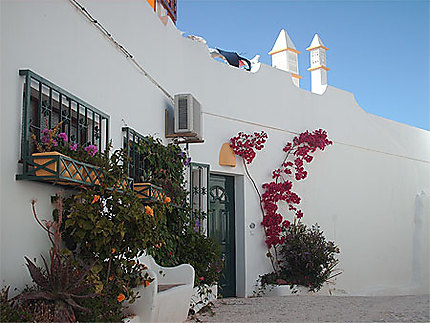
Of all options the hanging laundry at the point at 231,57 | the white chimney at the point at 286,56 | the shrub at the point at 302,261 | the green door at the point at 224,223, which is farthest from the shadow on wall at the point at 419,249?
the hanging laundry at the point at 231,57

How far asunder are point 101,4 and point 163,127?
2.46 m

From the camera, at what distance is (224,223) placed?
876cm

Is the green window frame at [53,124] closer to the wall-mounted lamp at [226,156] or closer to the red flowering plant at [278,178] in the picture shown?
the wall-mounted lamp at [226,156]

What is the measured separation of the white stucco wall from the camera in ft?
12.0

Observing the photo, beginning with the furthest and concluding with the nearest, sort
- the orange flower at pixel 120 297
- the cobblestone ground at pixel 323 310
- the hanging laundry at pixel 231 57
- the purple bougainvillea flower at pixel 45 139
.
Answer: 1. the hanging laundry at pixel 231 57
2. the cobblestone ground at pixel 323 310
3. the orange flower at pixel 120 297
4. the purple bougainvillea flower at pixel 45 139

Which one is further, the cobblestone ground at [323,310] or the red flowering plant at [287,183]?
the red flowering plant at [287,183]

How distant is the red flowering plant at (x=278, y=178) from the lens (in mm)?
8883

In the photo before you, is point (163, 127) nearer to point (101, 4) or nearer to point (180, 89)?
point (180, 89)

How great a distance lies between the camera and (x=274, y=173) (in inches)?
371

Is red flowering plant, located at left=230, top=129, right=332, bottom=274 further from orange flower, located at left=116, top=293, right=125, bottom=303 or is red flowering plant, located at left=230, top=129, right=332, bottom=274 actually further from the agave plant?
the agave plant

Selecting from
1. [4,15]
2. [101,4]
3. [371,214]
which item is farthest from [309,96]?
[4,15]

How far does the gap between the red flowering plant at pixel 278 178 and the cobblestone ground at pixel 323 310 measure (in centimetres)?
156

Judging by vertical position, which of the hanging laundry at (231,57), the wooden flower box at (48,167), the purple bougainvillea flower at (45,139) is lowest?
the wooden flower box at (48,167)

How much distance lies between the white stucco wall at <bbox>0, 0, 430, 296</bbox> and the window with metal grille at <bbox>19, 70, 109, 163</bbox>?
0.08 m
